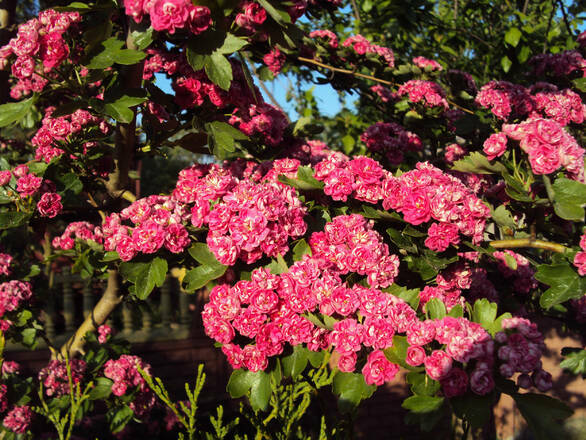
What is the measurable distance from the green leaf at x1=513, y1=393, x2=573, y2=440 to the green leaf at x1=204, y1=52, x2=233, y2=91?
1.26 m

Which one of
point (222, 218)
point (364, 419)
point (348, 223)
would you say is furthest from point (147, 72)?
point (364, 419)

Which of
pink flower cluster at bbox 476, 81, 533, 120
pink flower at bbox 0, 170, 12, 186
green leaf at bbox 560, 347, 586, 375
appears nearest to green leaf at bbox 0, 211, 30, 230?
pink flower at bbox 0, 170, 12, 186

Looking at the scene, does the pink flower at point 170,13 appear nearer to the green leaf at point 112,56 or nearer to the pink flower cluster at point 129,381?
the green leaf at point 112,56

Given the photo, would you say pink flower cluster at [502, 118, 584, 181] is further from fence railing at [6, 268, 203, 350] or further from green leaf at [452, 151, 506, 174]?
fence railing at [6, 268, 203, 350]

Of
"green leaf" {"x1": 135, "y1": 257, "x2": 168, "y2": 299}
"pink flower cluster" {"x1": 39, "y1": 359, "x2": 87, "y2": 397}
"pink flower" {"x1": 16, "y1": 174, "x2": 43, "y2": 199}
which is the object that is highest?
"pink flower" {"x1": 16, "y1": 174, "x2": 43, "y2": 199}

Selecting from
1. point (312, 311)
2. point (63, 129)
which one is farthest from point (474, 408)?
point (63, 129)

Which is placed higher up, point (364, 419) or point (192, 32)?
point (192, 32)

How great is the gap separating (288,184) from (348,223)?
262 mm

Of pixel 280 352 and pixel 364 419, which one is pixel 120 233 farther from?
pixel 364 419

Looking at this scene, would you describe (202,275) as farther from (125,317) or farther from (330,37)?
(125,317)

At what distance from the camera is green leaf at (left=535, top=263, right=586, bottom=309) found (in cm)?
146

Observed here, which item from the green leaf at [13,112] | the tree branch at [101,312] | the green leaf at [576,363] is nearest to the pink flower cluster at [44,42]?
the green leaf at [13,112]

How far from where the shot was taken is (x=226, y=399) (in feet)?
18.5

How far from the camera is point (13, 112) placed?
1802mm
